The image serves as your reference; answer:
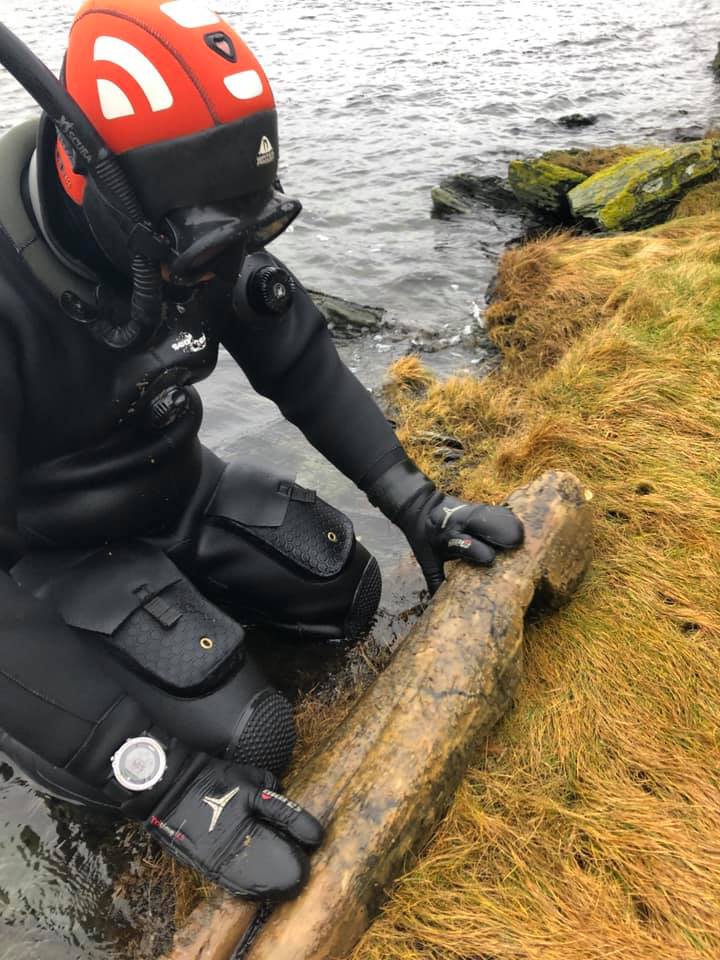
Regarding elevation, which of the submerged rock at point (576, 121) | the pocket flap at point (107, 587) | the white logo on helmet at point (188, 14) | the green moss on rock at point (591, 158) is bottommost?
the submerged rock at point (576, 121)

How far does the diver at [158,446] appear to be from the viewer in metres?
1.64

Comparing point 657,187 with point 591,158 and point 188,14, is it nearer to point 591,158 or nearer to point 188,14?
point 591,158

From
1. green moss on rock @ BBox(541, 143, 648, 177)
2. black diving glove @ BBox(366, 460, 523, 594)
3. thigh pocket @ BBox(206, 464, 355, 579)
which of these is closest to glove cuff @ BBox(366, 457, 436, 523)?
black diving glove @ BBox(366, 460, 523, 594)

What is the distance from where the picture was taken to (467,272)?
22.8 feet

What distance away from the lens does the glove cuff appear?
274 cm

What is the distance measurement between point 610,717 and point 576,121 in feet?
36.0

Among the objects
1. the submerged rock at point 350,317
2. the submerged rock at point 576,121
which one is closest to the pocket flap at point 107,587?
the submerged rock at point 350,317

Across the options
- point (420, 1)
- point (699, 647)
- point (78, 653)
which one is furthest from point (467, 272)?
point (420, 1)

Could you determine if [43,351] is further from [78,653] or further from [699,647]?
[699,647]

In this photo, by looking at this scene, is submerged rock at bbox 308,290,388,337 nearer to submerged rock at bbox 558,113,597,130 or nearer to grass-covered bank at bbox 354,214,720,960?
grass-covered bank at bbox 354,214,720,960

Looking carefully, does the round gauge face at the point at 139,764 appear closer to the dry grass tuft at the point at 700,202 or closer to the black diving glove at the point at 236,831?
the black diving glove at the point at 236,831

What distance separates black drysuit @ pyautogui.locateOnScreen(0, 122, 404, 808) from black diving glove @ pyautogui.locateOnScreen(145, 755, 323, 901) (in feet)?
0.74

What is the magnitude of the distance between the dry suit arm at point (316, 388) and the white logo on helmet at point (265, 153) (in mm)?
849

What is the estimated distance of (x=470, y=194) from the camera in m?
8.45
